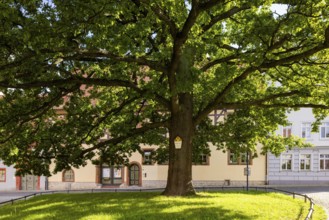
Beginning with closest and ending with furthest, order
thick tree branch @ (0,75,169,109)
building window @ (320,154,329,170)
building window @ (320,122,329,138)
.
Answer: thick tree branch @ (0,75,169,109), building window @ (320,122,329,138), building window @ (320,154,329,170)

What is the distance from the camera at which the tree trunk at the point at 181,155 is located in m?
19.4

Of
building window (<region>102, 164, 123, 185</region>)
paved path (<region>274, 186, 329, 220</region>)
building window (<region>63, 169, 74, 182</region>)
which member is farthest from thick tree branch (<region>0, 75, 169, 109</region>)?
building window (<region>63, 169, 74, 182</region>)

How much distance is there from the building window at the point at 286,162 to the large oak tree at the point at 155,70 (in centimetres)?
2061

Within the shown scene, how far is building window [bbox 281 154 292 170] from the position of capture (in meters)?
46.4

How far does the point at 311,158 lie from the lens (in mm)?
46094

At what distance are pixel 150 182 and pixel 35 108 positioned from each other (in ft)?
89.1

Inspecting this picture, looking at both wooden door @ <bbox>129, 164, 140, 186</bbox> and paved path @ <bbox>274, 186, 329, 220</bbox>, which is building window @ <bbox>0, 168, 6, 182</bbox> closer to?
wooden door @ <bbox>129, 164, 140, 186</bbox>

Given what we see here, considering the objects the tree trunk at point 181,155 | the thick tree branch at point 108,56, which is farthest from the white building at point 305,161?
the thick tree branch at point 108,56

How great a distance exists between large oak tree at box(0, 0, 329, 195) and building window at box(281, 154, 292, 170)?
2061 centimetres

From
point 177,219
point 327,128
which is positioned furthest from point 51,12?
point 327,128

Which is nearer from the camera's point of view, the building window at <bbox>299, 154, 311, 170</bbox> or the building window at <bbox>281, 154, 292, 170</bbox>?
the building window at <bbox>299, 154, 311, 170</bbox>

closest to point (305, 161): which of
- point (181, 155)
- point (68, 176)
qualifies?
point (68, 176)

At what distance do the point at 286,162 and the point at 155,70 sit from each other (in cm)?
3004

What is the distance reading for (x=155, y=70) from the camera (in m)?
20.2
